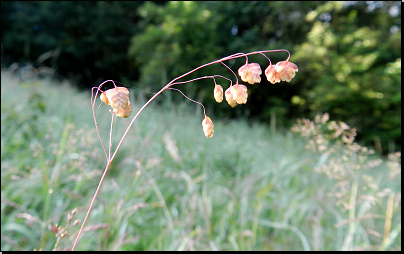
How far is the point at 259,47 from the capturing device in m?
4.21

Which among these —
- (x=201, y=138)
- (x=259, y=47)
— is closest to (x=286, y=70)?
(x=201, y=138)

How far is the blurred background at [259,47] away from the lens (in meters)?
3.60

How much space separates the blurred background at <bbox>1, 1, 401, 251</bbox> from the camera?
46.4 inches

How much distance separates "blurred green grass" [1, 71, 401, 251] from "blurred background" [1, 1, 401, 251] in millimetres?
12

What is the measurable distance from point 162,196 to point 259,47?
144 inches

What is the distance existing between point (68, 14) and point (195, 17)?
10.7 ft

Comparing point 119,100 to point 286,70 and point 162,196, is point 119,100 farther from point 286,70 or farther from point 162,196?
point 162,196

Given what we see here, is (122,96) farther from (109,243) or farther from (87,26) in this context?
(87,26)

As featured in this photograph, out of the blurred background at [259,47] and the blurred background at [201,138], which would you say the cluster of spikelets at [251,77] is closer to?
the blurred background at [201,138]

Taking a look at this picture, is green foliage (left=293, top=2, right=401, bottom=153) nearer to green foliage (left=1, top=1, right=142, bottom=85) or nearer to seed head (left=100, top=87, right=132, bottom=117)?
→ green foliage (left=1, top=1, right=142, bottom=85)

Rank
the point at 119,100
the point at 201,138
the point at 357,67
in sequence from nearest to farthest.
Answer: the point at 119,100
the point at 201,138
the point at 357,67

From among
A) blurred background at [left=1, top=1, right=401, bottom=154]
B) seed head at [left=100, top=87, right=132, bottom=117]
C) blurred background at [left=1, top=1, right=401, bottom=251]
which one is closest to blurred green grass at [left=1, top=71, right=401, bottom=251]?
blurred background at [left=1, top=1, right=401, bottom=251]

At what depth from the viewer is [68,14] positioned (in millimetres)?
4715

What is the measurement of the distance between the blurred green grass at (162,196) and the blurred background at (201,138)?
0.04 feet
